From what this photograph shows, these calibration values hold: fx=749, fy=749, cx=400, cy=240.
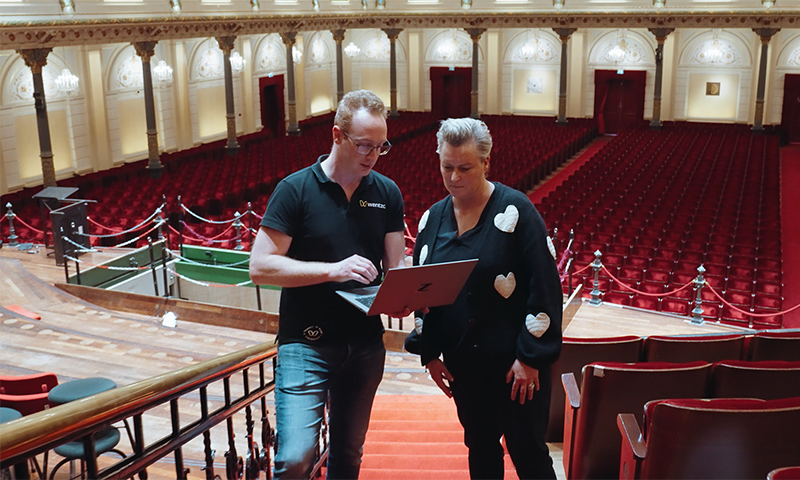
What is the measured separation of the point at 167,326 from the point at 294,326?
18.6 ft

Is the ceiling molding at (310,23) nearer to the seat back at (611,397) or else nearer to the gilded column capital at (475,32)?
the gilded column capital at (475,32)

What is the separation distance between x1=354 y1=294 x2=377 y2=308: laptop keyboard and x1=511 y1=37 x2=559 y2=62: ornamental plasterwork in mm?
27287

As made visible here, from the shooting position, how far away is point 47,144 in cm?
1543

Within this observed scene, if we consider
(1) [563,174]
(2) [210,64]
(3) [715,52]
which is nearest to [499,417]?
(1) [563,174]

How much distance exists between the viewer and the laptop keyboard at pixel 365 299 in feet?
8.10

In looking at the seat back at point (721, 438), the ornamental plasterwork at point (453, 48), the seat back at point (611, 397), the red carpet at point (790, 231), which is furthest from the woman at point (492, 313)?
the ornamental plasterwork at point (453, 48)

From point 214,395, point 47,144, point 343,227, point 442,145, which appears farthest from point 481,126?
point 47,144

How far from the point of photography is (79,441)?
349 cm

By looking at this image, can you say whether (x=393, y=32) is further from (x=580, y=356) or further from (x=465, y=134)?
(x=465, y=134)

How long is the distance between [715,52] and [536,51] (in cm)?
630

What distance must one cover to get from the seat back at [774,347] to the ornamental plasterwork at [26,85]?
16.5 m

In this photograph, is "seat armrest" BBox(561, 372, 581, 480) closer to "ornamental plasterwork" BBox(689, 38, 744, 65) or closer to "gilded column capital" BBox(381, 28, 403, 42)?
"gilded column capital" BBox(381, 28, 403, 42)

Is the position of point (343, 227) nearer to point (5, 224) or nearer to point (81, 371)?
point (81, 371)

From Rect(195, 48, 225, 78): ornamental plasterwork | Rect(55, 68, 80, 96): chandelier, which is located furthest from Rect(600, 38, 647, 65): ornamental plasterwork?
Rect(55, 68, 80, 96): chandelier
